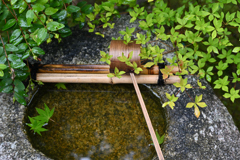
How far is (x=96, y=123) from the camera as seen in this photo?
7.29 ft

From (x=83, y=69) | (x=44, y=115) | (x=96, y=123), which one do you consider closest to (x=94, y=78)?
(x=83, y=69)

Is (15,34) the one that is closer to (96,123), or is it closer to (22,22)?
(22,22)

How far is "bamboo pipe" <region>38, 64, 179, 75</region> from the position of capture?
2.20 m

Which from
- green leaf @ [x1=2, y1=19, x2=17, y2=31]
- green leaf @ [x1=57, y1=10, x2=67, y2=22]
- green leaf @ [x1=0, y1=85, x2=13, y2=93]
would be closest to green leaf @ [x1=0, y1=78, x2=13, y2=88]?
green leaf @ [x1=0, y1=85, x2=13, y2=93]

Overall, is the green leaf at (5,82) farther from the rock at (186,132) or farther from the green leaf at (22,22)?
the green leaf at (22,22)

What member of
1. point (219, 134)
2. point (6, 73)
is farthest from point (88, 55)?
point (219, 134)

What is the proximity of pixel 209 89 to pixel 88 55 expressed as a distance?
1.61m

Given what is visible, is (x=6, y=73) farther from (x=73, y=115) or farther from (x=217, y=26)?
(x=217, y=26)

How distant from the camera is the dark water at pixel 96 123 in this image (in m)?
2.07

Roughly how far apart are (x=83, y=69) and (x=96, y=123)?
67 centimetres

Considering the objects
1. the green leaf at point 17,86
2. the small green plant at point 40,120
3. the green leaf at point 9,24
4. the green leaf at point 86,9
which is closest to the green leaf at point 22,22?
the green leaf at point 9,24

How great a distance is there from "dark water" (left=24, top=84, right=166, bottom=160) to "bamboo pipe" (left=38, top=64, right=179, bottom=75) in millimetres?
272

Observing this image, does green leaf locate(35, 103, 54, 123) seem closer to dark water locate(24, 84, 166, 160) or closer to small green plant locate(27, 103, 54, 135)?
small green plant locate(27, 103, 54, 135)

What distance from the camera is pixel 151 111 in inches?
89.4
